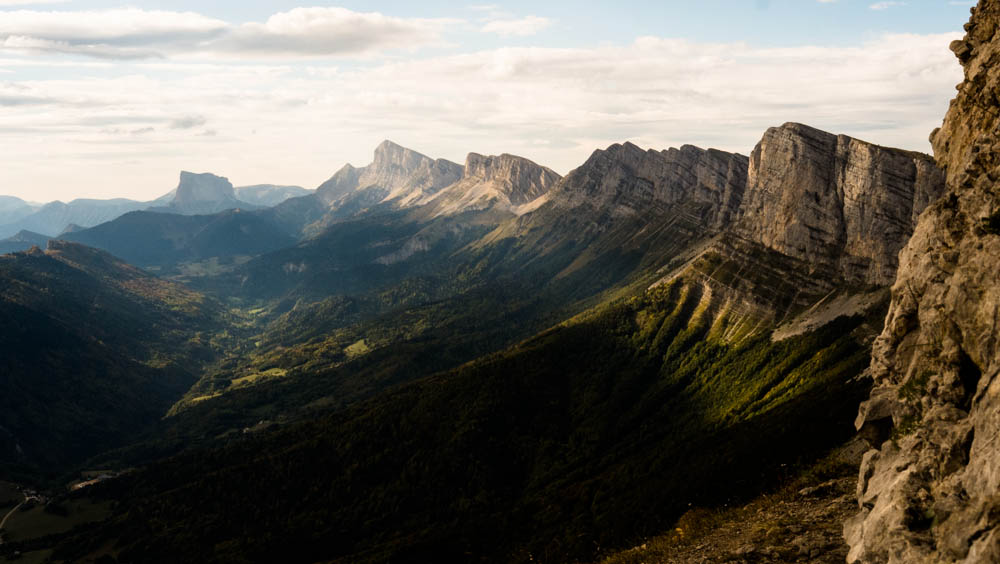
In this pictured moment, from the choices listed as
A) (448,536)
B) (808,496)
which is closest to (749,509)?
(808,496)

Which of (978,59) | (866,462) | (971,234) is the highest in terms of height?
(978,59)

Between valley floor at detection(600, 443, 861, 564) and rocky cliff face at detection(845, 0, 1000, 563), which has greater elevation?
rocky cliff face at detection(845, 0, 1000, 563)

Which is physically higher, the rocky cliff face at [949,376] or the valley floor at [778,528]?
the rocky cliff face at [949,376]

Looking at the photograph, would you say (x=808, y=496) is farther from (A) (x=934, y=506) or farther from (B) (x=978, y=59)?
(B) (x=978, y=59)

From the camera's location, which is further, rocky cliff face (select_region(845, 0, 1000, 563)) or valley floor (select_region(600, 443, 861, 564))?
valley floor (select_region(600, 443, 861, 564))

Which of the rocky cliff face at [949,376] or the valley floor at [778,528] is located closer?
the rocky cliff face at [949,376]
